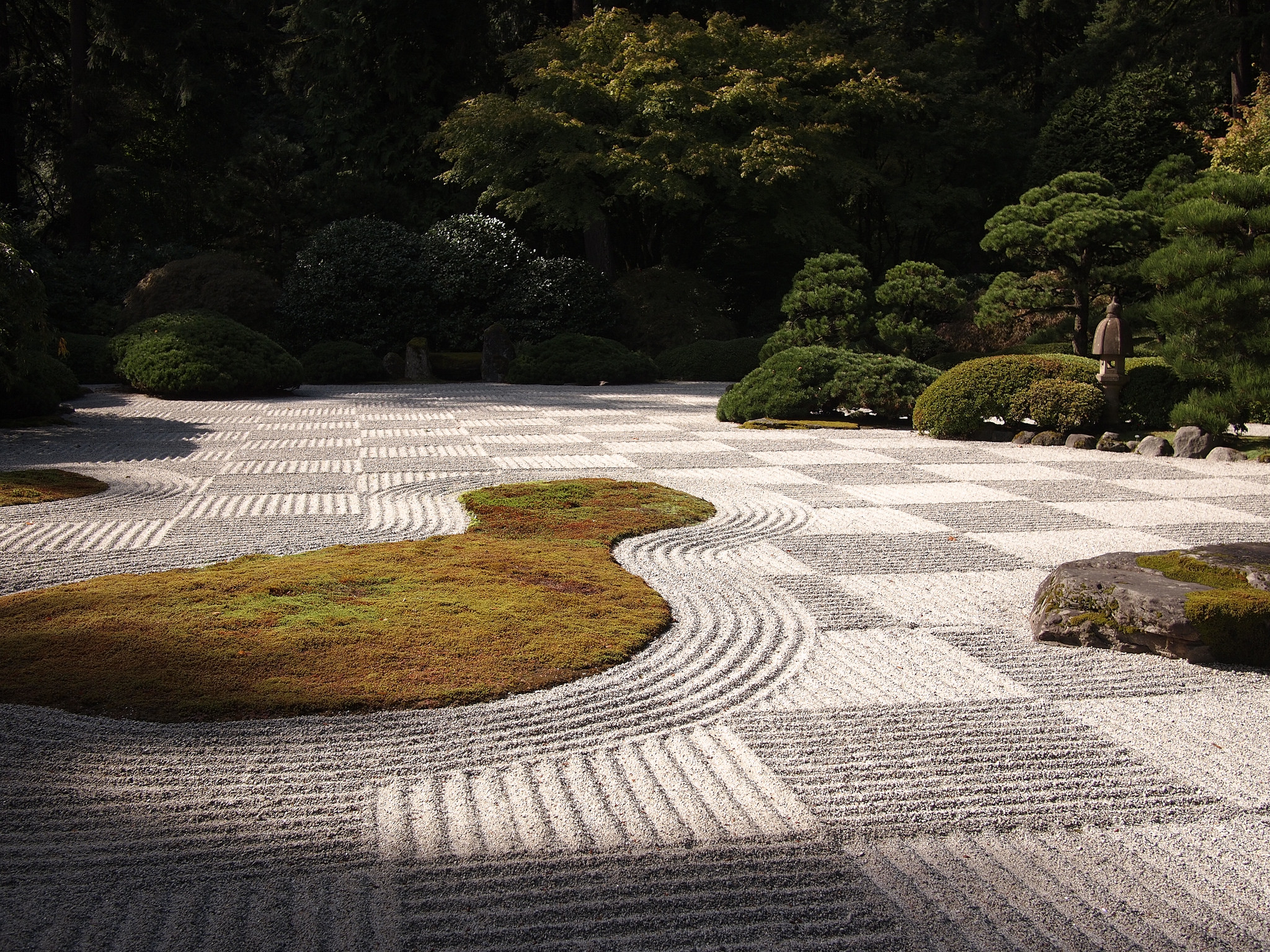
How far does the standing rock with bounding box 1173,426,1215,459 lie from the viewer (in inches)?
347

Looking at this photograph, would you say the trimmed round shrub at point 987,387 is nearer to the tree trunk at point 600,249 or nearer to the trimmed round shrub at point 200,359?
the trimmed round shrub at point 200,359

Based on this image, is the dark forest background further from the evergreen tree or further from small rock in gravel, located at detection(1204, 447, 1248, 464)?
small rock in gravel, located at detection(1204, 447, 1248, 464)

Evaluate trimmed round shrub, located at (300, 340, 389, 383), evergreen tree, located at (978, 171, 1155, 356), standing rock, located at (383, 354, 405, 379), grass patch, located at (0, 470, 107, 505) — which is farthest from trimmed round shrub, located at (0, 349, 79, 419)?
evergreen tree, located at (978, 171, 1155, 356)

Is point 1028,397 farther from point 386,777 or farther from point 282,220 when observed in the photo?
point 282,220

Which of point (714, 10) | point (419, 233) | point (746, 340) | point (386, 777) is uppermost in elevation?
point (714, 10)

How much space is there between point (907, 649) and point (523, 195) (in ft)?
58.4

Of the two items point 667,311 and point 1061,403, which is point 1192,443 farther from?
point 667,311

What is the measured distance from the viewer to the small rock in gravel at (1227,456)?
28.6 feet

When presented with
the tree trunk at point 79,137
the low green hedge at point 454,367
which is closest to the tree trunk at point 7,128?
the tree trunk at point 79,137

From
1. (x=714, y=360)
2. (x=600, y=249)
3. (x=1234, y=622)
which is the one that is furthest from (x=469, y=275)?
(x=1234, y=622)

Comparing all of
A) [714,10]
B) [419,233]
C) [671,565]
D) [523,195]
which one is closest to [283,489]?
[671,565]

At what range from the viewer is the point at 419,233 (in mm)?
23062

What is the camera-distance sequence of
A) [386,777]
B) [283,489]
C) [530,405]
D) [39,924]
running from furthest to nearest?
[530,405], [283,489], [386,777], [39,924]

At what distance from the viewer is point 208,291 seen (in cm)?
1794
